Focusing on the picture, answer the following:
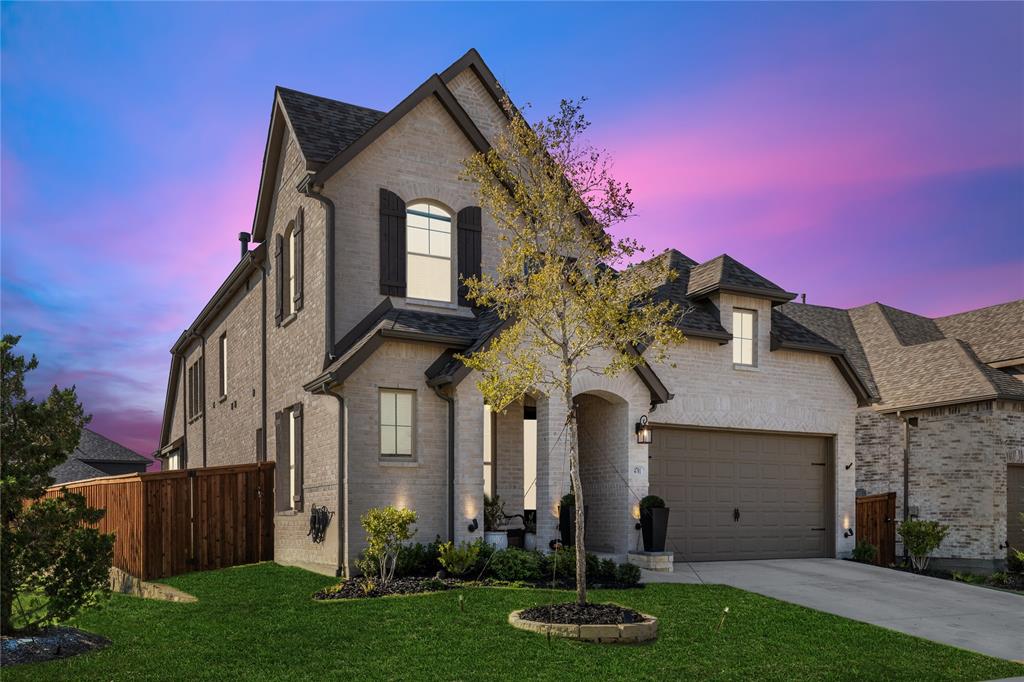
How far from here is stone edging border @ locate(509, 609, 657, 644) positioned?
10047 millimetres

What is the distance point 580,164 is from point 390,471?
21.0ft

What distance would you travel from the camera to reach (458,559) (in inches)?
551

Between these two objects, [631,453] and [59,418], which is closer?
[59,418]

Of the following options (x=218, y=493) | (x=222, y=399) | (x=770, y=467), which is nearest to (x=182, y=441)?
(x=222, y=399)

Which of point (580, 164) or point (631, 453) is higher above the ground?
point (580, 164)

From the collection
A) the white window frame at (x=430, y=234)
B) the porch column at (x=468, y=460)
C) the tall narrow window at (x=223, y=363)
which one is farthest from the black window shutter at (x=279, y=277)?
the tall narrow window at (x=223, y=363)

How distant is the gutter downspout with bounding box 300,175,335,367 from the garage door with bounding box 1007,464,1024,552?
16098mm

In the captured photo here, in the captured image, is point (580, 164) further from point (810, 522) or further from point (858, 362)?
point (858, 362)

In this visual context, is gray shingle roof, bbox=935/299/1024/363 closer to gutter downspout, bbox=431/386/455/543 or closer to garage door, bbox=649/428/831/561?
garage door, bbox=649/428/831/561

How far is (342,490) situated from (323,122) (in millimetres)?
7654

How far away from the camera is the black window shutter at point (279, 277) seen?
61.2ft

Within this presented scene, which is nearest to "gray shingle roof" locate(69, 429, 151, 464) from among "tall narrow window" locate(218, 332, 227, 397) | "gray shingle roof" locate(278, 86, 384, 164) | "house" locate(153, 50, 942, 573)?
"tall narrow window" locate(218, 332, 227, 397)

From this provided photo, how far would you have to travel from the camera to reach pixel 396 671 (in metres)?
8.76

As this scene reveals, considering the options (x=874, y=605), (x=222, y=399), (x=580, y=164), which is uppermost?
(x=580, y=164)
